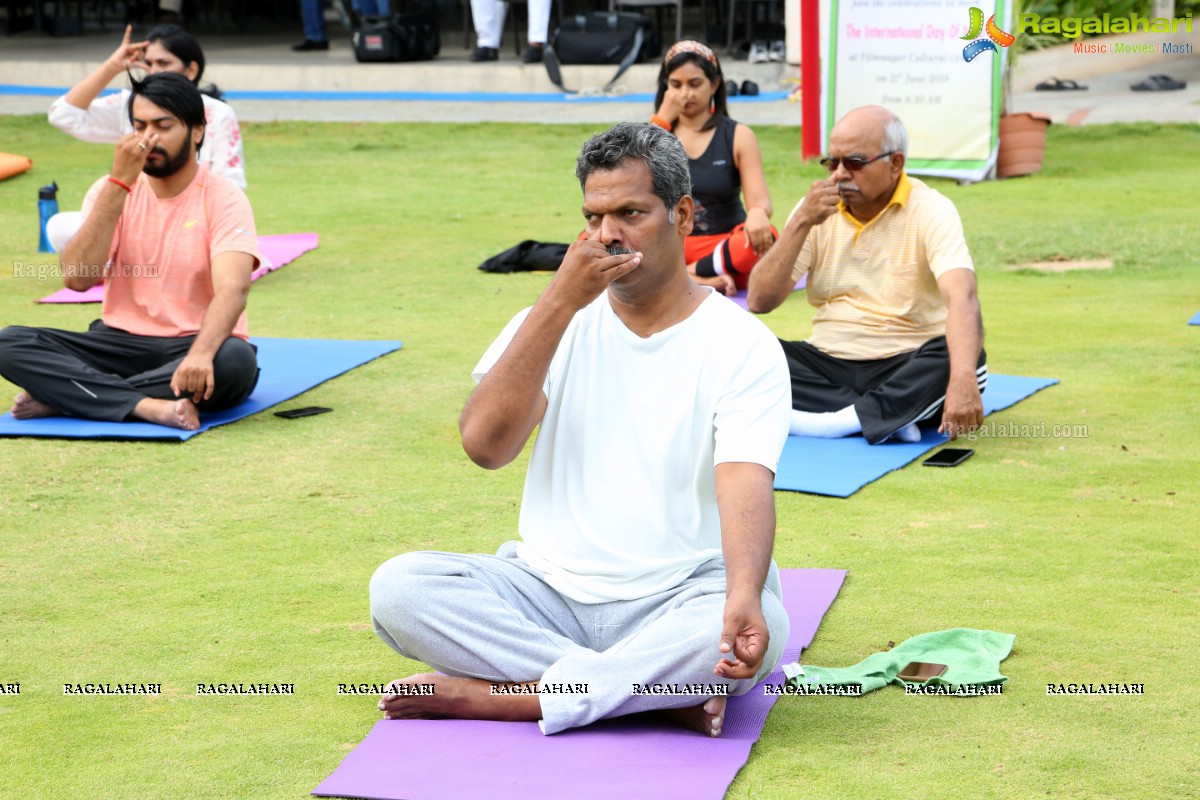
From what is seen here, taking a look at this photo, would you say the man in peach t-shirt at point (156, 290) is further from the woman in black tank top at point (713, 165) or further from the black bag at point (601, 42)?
the black bag at point (601, 42)

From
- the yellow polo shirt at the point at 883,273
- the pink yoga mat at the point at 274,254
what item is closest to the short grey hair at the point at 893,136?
the yellow polo shirt at the point at 883,273

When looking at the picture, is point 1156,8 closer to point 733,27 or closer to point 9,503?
point 733,27

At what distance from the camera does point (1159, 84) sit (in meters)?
14.5

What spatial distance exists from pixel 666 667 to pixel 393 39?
14.5 metres

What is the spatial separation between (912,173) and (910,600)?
7.81 metres

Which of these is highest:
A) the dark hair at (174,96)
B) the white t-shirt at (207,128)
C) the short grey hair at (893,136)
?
the dark hair at (174,96)

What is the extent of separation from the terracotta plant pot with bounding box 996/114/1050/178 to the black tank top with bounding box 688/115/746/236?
443 cm

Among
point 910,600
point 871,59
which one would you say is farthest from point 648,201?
point 871,59

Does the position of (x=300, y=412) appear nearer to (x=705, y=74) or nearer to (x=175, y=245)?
(x=175, y=245)

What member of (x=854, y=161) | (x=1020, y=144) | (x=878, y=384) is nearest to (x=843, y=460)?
(x=878, y=384)

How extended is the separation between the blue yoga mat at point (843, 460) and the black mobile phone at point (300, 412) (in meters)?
1.72

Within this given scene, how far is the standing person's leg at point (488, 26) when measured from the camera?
620 inches

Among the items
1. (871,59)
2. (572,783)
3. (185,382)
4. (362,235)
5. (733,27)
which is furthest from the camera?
(733,27)

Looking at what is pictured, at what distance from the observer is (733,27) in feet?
55.7
